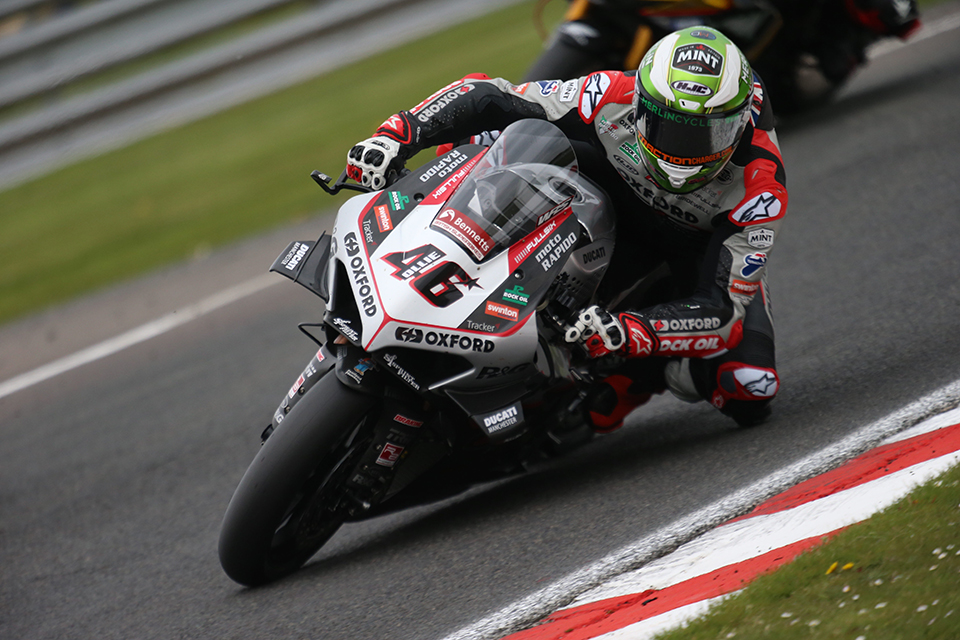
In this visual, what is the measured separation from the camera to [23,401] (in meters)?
6.12

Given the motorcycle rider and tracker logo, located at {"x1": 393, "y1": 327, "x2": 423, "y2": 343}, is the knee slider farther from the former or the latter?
tracker logo, located at {"x1": 393, "y1": 327, "x2": 423, "y2": 343}

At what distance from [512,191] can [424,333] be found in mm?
577

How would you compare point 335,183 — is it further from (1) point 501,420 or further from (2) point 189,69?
(2) point 189,69

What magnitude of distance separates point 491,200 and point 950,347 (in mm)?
2029

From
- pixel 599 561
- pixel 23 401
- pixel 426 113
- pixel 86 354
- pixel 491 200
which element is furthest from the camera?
pixel 86 354

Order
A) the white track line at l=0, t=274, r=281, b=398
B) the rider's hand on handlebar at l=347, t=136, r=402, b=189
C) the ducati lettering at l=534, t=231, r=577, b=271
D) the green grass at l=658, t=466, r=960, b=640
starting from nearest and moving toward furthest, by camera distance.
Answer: the green grass at l=658, t=466, r=960, b=640, the ducati lettering at l=534, t=231, r=577, b=271, the rider's hand on handlebar at l=347, t=136, r=402, b=189, the white track line at l=0, t=274, r=281, b=398

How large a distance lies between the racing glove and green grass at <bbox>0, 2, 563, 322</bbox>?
5.34 m

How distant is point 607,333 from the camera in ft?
10.7

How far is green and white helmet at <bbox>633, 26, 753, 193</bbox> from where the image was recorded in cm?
338

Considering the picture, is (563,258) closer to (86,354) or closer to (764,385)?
(764,385)

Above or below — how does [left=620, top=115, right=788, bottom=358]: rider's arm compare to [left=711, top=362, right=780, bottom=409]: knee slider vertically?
above

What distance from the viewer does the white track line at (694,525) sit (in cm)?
279

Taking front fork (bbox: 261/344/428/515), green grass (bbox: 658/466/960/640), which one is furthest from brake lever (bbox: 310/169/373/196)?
green grass (bbox: 658/466/960/640)

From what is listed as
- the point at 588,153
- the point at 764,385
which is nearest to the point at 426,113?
the point at 588,153
